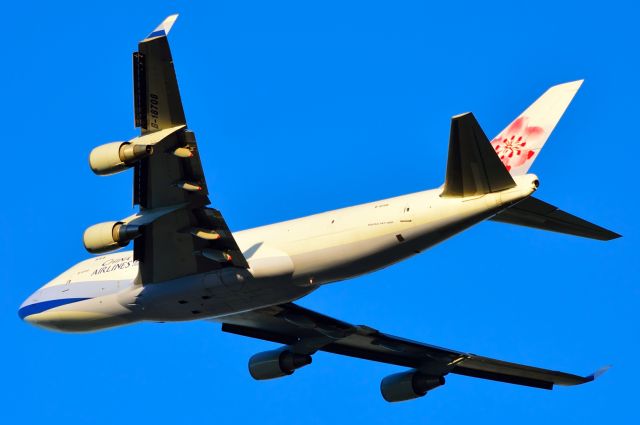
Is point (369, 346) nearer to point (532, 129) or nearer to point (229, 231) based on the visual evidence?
point (229, 231)

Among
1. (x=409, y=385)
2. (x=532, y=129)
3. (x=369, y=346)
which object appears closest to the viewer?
(x=532, y=129)

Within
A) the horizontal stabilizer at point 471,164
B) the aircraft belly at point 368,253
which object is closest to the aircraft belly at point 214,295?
the aircraft belly at point 368,253

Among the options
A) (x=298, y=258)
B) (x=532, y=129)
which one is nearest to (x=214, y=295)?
(x=298, y=258)

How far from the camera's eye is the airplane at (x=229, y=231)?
26.2 m

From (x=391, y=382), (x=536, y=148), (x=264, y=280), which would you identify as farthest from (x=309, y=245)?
(x=391, y=382)

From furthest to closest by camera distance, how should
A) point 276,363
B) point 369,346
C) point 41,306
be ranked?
1. point 369,346
2. point 276,363
3. point 41,306

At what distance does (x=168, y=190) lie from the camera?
27.6 m

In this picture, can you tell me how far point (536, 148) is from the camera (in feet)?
94.2

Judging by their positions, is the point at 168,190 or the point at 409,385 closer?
the point at 168,190

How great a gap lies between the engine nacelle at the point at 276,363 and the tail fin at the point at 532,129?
9075mm

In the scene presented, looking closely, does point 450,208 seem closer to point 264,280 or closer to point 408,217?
point 408,217

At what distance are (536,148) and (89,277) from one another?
40.4 feet

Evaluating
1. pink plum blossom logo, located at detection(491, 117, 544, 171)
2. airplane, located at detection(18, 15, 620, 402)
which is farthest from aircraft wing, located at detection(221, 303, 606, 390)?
pink plum blossom logo, located at detection(491, 117, 544, 171)

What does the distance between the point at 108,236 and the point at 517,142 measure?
9.92m
